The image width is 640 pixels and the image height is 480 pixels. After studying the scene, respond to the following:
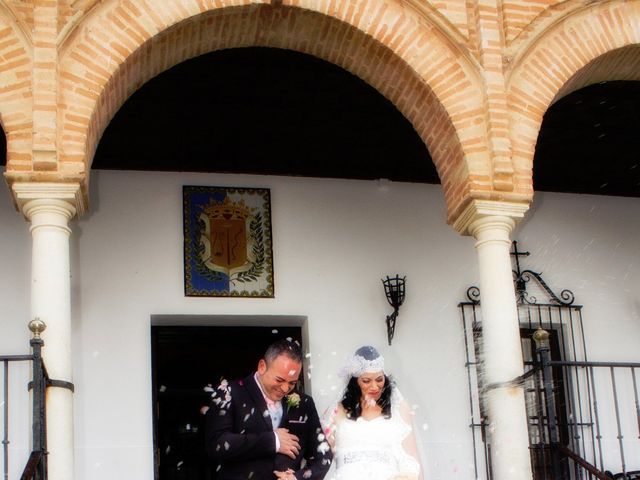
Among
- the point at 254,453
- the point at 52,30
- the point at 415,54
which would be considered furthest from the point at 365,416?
the point at 52,30

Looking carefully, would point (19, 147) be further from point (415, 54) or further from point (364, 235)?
point (364, 235)

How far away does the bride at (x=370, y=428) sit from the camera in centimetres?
706

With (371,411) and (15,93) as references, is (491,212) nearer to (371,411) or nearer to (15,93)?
(371,411)

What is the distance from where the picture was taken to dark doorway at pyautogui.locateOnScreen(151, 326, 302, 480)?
10125 mm

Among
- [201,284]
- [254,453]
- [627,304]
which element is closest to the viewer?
[254,453]

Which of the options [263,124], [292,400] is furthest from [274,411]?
[263,124]

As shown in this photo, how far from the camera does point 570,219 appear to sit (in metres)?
11.4

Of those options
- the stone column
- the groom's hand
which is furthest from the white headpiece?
the stone column

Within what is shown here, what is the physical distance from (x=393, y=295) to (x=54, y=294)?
3.91 meters

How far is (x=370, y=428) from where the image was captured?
23.7 feet

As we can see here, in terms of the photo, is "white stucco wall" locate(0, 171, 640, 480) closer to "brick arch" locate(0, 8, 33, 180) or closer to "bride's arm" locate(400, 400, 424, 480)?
"brick arch" locate(0, 8, 33, 180)

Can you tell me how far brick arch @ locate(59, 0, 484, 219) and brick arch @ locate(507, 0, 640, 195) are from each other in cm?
32

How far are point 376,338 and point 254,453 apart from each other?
374 centimetres

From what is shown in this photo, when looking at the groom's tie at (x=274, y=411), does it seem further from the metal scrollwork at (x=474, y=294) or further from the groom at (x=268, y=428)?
the metal scrollwork at (x=474, y=294)
